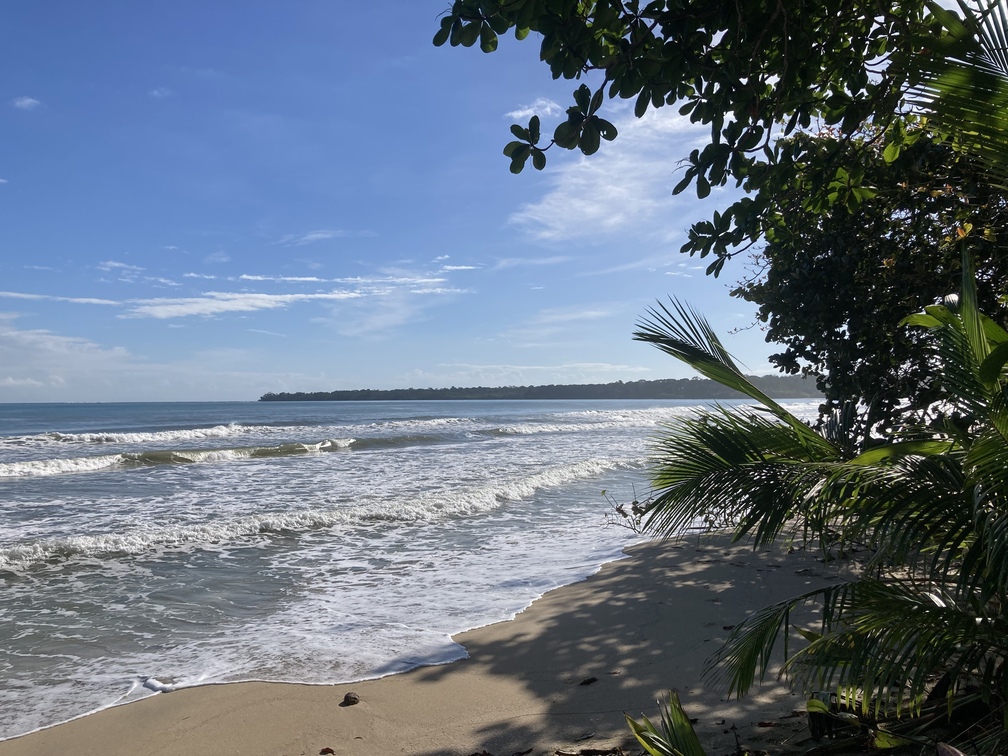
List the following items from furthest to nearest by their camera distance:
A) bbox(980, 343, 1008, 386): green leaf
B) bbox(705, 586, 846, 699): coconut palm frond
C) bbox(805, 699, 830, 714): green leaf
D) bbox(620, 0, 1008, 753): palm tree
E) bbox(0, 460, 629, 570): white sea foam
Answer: bbox(0, 460, 629, 570): white sea foam → bbox(805, 699, 830, 714): green leaf → bbox(705, 586, 846, 699): coconut palm frond → bbox(620, 0, 1008, 753): palm tree → bbox(980, 343, 1008, 386): green leaf

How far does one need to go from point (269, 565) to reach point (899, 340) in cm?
700

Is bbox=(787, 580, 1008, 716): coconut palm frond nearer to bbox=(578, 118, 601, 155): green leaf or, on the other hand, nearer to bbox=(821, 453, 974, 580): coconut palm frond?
bbox=(821, 453, 974, 580): coconut palm frond

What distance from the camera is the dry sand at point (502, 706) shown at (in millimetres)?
3436

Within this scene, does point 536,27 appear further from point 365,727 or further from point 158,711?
point 158,711

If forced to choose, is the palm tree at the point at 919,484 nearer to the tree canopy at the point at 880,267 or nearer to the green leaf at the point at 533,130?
the green leaf at the point at 533,130

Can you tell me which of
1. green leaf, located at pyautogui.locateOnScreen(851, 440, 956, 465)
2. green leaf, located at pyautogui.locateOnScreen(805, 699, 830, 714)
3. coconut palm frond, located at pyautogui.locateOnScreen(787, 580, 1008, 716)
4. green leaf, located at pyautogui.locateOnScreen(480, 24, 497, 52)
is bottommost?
green leaf, located at pyautogui.locateOnScreen(805, 699, 830, 714)

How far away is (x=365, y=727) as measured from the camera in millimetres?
3771

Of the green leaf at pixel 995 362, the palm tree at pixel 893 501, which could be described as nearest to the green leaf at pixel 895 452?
the palm tree at pixel 893 501

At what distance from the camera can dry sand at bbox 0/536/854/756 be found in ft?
11.3

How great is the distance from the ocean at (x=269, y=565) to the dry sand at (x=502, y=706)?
0.29 metres

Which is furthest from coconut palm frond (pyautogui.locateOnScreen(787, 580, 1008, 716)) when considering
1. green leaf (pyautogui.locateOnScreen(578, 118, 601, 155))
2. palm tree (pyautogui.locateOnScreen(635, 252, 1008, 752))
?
green leaf (pyautogui.locateOnScreen(578, 118, 601, 155))

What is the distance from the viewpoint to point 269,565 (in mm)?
7820

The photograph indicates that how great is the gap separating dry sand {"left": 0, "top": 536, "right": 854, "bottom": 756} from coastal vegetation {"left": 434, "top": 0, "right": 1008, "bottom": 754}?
1.38 ft

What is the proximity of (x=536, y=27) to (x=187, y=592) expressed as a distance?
6.25 m
